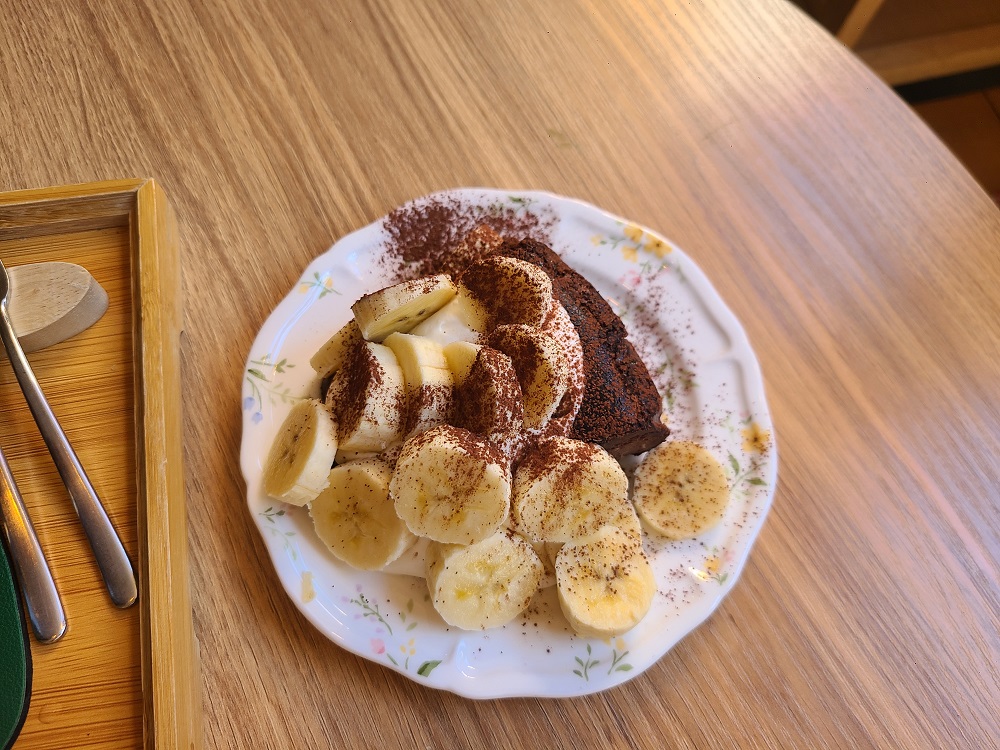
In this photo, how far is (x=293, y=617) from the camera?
54.7 inches

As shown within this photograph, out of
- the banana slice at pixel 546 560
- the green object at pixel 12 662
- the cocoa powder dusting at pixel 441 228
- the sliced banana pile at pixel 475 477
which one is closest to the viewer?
the green object at pixel 12 662

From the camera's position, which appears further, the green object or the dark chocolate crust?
the dark chocolate crust

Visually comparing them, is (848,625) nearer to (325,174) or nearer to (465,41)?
(325,174)

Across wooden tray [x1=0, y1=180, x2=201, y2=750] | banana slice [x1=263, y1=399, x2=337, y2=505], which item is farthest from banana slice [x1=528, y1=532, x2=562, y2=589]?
wooden tray [x1=0, y1=180, x2=201, y2=750]

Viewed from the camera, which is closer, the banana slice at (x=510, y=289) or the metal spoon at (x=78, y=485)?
the metal spoon at (x=78, y=485)

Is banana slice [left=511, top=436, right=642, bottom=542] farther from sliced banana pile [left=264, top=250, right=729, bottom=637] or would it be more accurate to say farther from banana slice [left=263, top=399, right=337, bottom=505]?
banana slice [left=263, top=399, right=337, bottom=505]

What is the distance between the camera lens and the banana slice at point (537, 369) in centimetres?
135

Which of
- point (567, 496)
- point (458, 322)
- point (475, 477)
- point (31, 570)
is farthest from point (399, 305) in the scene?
point (31, 570)

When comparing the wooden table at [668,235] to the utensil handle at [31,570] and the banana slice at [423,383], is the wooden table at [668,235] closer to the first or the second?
the utensil handle at [31,570]

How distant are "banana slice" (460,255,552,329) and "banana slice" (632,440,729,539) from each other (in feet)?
1.32

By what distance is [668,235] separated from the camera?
6.01 feet

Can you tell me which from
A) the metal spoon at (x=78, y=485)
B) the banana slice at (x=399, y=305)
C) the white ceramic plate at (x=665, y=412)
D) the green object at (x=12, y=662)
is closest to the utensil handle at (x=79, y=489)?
the metal spoon at (x=78, y=485)

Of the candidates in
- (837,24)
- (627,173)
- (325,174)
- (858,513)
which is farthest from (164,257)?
(837,24)

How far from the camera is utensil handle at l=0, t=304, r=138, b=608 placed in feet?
4.14
